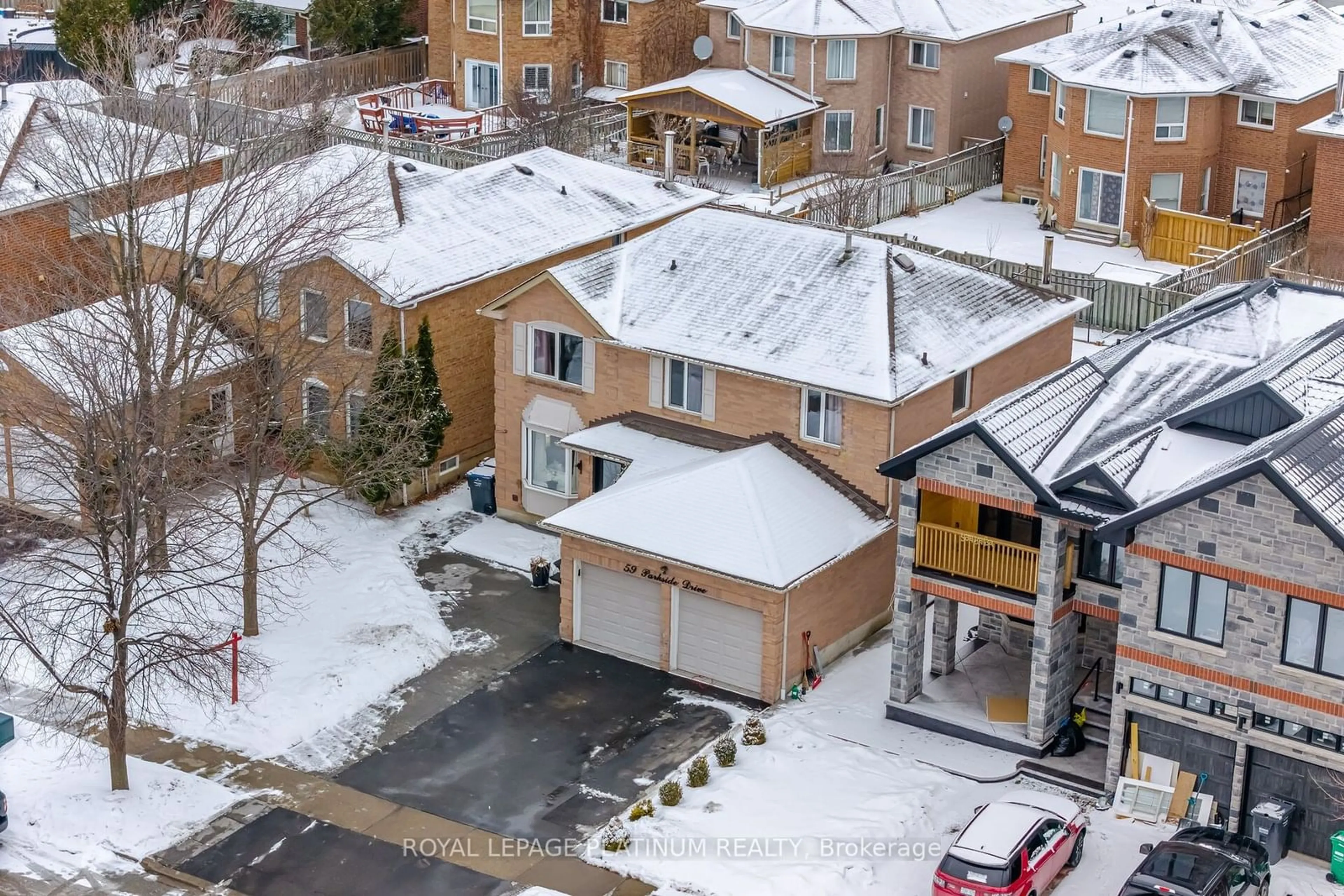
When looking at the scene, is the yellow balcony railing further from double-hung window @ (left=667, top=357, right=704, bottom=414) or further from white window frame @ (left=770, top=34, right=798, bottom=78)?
white window frame @ (left=770, top=34, right=798, bottom=78)

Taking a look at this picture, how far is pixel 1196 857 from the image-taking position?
30141 millimetres

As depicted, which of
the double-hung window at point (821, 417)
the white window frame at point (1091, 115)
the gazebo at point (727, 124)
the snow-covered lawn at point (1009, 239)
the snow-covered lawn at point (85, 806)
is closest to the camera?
the snow-covered lawn at point (85, 806)

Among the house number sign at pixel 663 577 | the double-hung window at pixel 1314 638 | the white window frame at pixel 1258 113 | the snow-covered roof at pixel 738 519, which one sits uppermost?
the white window frame at pixel 1258 113

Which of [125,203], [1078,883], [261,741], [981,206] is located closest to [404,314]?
[125,203]

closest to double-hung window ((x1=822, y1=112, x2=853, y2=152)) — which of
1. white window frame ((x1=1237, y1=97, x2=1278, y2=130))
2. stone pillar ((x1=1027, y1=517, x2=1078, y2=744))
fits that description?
white window frame ((x1=1237, y1=97, x2=1278, y2=130))

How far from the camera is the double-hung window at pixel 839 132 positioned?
2653 inches

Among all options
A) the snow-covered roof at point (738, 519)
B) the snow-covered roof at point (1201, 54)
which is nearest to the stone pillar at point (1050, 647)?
the snow-covered roof at point (738, 519)

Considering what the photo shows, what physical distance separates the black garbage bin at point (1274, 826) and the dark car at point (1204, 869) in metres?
0.49

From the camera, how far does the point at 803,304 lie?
4175 centimetres

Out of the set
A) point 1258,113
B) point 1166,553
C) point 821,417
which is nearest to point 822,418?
point 821,417

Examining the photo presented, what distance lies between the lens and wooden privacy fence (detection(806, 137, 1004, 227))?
196 feet

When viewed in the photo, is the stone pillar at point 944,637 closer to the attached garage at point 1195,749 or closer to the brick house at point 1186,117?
the attached garage at point 1195,749

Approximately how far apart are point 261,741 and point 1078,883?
1511 cm

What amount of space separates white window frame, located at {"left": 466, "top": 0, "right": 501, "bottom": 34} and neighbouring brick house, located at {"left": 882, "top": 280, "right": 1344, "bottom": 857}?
37670mm
